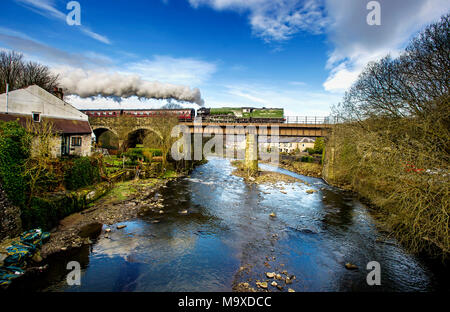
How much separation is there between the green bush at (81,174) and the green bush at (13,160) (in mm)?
4051

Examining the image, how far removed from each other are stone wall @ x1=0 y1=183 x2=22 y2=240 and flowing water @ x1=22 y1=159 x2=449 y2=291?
2741mm

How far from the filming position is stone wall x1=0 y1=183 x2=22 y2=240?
9266mm

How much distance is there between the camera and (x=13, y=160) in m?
10.4

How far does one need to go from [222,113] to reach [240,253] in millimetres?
33034

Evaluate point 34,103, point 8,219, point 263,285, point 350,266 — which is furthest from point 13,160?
point 350,266

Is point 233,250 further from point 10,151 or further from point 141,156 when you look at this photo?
point 141,156

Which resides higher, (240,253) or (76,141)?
(76,141)

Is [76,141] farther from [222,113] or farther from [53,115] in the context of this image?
[222,113]

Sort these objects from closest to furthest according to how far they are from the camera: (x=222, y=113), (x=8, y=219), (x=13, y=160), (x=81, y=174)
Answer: (x=8, y=219) < (x=13, y=160) < (x=81, y=174) < (x=222, y=113)

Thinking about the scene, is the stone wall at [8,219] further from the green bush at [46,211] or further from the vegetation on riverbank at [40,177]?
the green bush at [46,211]

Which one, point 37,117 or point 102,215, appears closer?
point 102,215

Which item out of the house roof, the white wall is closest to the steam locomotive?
the house roof

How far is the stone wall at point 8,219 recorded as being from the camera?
9266 mm
